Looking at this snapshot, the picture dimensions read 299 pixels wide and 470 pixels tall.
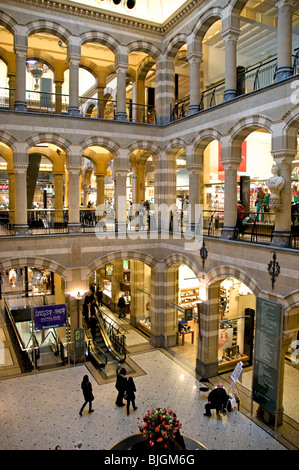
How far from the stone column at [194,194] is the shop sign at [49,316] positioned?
623 cm

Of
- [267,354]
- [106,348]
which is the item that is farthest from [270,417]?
[106,348]

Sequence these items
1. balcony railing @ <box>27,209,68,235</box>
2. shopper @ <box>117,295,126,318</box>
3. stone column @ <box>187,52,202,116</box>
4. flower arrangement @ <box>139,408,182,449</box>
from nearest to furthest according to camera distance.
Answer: flower arrangement @ <box>139,408,182,449</box> < stone column @ <box>187,52,202,116</box> < balcony railing @ <box>27,209,68,235</box> < shopper @ <box>117,295,126,318</box>

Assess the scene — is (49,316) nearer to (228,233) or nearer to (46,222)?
(46,222)

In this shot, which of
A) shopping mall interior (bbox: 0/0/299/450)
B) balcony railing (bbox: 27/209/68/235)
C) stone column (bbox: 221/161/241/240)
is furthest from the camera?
balcony railing (bbox: 27/209/68/235)

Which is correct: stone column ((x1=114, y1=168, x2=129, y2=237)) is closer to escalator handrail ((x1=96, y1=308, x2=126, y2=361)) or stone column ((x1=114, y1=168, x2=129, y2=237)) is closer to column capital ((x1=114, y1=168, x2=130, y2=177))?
column capital ((x1=114, y1=168, x2=130, y2=177))

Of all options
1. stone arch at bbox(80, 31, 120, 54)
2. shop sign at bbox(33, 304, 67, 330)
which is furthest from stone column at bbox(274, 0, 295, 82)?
shop sign at bbox(33, 304, 67, 330)

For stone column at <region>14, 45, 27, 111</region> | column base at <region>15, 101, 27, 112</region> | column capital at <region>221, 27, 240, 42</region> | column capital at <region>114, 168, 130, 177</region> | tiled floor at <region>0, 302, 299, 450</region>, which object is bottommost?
tiled floor at <region>0, 302, 299, 450</region>

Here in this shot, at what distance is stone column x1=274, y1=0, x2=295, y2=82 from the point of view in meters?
10.4

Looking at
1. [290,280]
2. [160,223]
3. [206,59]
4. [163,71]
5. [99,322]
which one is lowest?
[99,322]

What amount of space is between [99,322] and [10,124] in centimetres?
935

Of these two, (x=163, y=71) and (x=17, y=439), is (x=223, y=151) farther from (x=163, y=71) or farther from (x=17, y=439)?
(x=17, y=439)

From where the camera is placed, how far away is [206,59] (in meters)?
17.6

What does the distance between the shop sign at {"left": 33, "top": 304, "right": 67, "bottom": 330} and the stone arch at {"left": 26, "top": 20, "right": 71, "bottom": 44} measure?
10659mm
